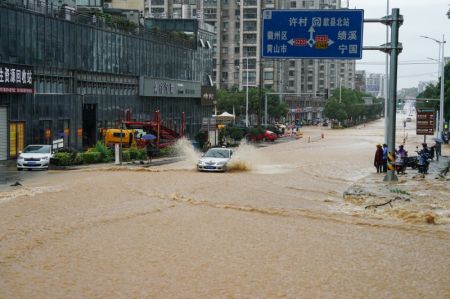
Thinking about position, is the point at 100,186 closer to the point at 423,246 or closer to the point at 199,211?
the point at 199,211

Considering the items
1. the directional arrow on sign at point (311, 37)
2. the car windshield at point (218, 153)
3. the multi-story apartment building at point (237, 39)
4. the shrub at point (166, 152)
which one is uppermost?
the multi-story apartment building at point (237, 39)

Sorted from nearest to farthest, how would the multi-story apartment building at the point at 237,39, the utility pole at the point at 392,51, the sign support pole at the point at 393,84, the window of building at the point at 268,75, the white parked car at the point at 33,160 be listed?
the utility pole at the point at 392,51 → the sign support pole at the point at 393,84 → the white parked car at the point at 33,160 → the multi-story apartment building at the point at 237,39 → the window of building at the point at 268,75

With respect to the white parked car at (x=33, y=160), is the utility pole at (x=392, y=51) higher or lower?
higher

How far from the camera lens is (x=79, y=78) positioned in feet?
169

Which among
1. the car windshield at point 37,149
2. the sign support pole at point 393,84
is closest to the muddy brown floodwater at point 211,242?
the sign support pole at point 393,84

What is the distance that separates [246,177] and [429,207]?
10.8m

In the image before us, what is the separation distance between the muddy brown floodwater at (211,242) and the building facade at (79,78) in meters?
15.2

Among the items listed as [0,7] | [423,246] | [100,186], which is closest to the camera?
[423,246]

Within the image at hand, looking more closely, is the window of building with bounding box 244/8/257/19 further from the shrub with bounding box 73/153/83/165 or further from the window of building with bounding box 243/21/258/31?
the shrub with bounding box 73/153/83/165

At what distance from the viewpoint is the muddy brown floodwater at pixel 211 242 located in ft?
43.0

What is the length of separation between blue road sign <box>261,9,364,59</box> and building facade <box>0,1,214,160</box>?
66.0ft

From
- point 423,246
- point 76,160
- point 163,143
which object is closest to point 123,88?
point 163,143

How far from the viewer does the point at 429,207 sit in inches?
918

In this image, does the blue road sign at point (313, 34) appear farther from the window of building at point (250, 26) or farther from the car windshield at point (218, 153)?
the window of building at point (250, 26)
